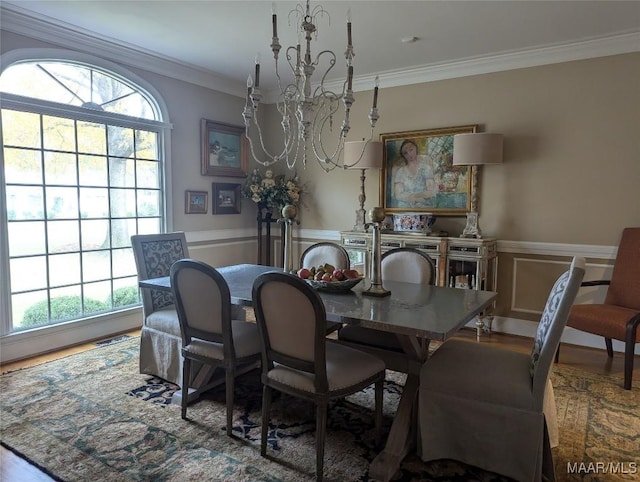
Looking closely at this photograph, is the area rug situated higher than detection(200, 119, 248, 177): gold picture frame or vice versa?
detection(200, 119, 248, 177): gold picture frame

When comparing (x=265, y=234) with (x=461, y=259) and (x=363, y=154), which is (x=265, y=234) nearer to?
(x=363, y=154)

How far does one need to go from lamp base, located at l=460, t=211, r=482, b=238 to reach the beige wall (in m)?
0.25

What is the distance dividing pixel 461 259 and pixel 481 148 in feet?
3.38

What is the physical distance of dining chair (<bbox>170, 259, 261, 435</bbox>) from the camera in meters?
2.35

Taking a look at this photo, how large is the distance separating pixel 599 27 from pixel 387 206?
2413 millimetres

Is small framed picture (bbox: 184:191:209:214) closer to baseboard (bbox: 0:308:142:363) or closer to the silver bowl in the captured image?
baseboard (bbox: 0:308:142:363)

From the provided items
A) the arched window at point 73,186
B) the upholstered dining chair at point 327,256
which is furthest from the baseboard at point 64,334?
the upholstered dining chair at point 327,256

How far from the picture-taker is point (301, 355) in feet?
6.63

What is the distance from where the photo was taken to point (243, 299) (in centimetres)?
240

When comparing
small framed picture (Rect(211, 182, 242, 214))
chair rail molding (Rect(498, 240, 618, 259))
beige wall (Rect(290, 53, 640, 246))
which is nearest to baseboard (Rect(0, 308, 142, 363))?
small framed picture (Rect(211, 182, 242, 214))

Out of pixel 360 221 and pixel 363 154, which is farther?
pixel 360 221

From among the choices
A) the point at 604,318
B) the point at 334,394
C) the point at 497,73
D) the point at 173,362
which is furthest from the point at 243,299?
the point at 497,73

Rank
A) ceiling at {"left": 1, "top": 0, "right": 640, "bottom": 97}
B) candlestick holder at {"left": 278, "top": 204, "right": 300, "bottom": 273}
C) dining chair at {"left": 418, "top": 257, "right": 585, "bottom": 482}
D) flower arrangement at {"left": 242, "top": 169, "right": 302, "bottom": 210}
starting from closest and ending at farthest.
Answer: dining chair at {"left": 418, "top": 257, "right": 585, "bottom": 482} < candlestick holder at {"left": 278, "top": 204, "right": 300, "bottom": 273} < ceiling at {"left": 1, "top": 0, "right": 640, "bottom": 97} < flower arrangement at {"left": 242, "top": 169, "right": 302, "bottom": 210}

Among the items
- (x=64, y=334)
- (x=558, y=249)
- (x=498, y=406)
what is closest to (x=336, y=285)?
(x=498, y=406)
